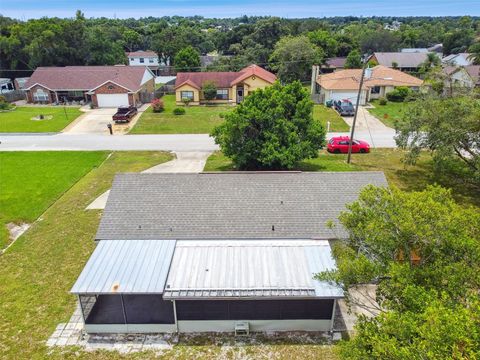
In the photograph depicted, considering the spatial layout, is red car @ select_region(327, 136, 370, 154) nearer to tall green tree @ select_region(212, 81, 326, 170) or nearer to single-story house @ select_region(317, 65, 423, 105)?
tall green tree @ select_region(212, 81, 326, 170)

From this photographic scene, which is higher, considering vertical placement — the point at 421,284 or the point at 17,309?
the point at 421,284

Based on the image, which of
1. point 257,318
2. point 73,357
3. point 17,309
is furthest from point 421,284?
point 17,309

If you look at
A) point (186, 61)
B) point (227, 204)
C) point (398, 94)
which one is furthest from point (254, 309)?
point (186, 61)

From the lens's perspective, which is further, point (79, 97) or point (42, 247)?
point (79, 97)

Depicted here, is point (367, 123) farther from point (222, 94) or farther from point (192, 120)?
point (222, 94)

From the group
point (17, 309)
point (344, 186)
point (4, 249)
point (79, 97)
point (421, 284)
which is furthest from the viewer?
point (79, 97)

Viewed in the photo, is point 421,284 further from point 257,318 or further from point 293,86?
→ point 293,86

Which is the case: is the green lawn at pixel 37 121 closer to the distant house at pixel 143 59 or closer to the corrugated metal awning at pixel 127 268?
the corrugated metal awning at pixel 127 268
